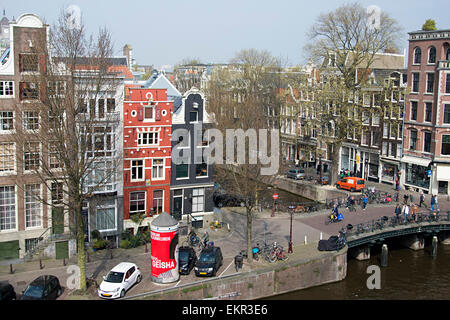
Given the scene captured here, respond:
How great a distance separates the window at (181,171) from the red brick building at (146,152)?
3.00 ft

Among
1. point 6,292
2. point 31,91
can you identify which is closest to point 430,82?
point 31,91

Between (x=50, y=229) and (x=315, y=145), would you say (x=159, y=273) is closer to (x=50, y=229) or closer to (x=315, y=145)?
(x=50, y=229)

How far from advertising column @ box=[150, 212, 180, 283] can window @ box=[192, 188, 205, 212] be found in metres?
12.8

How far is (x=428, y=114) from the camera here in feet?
174

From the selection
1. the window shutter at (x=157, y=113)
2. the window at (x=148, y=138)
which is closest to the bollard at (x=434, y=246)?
the window at (x=148, y=138)

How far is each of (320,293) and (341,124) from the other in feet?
86.2

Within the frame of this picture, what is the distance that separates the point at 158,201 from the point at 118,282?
45.0 feet

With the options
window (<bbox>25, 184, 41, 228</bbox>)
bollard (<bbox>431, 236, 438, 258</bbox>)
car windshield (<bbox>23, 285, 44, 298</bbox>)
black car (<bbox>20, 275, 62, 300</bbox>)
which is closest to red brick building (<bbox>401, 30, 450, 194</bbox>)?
bollard (<bbox>431, 236, 438, 258</bbox>)

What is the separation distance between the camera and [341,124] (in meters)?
53.8

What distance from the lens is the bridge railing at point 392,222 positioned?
37.3 meters

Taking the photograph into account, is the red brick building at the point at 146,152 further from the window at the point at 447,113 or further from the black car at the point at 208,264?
the window at the point at 447,113

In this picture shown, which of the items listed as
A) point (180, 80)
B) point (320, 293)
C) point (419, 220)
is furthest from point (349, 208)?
point (180, 80)

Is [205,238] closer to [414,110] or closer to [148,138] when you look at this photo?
[148,138]

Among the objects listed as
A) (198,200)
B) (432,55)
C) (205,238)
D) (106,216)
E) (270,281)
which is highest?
(432,55)
